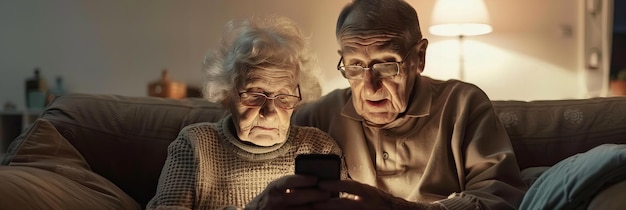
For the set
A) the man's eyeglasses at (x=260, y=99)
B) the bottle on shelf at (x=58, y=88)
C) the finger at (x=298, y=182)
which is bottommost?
the finger at (x=298, y=182)

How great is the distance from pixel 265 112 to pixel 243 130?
0.07 meters

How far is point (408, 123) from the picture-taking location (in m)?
1.62

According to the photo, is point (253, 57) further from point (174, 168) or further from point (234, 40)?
point (174, 168)

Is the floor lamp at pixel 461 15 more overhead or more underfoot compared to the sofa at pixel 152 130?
more overhead

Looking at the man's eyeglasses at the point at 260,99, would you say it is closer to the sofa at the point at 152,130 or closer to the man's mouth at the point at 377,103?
the man's mouth at the point at 377,103

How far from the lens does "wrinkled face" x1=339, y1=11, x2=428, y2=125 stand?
152 cm

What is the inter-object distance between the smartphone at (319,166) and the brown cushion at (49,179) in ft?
1.86

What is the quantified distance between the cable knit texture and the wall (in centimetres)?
160

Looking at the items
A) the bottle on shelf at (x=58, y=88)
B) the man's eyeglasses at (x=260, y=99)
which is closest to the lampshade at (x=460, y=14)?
the man's eyeglasses at (x=260, y=99)

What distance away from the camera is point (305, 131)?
1605 millimetres

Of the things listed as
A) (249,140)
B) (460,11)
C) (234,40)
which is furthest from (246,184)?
(460,11)

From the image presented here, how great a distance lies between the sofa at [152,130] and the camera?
184 centimetres

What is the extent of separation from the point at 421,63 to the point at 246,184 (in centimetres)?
55

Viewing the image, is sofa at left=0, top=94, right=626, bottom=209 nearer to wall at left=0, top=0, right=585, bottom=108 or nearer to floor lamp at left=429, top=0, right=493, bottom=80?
floor lamp at left=429, top=0, right=493, bottom=80
